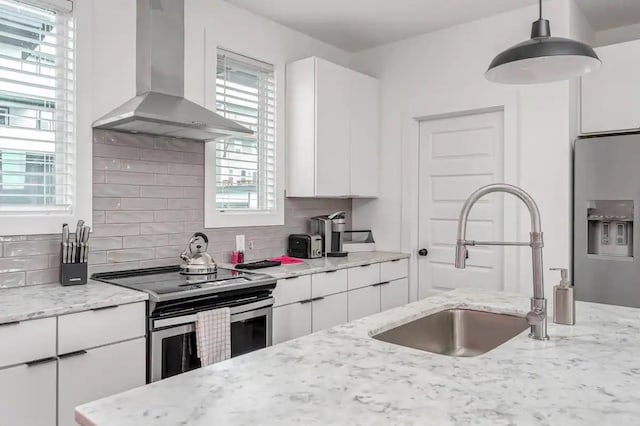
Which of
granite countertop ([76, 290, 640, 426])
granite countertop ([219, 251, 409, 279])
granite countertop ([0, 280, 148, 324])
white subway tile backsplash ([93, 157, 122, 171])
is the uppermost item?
white subway tile backsplash ([93, 157, 122, 171])

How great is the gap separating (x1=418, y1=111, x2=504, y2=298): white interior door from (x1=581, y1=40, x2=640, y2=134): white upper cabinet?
62 centimetres

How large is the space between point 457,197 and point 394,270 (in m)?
0.80

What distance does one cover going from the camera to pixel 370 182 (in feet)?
14.0

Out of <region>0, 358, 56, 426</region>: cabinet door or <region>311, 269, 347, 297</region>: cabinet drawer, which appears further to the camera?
<region>311, 269, 347, 297</region>: cabinet drawer

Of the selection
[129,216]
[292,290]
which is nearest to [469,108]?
[292,290]

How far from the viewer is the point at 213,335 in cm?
240

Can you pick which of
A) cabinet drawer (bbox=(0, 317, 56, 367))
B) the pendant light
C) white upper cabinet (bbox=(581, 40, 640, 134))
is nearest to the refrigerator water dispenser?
white upper cabinet (bbox=(581, 40, 640, 134))

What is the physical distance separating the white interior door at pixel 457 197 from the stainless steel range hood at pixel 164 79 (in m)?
1.88

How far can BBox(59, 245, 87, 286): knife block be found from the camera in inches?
94.7

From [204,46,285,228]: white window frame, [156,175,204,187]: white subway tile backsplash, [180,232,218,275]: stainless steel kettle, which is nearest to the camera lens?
[180,232,218,275]: stainless steel kettle

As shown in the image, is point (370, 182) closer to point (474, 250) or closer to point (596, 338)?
point (474, 250)

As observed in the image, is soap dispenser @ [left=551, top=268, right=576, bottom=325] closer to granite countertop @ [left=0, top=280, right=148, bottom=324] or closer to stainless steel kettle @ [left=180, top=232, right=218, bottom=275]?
granite countertop @ [left=0, top=280, right=148, bottom=324]

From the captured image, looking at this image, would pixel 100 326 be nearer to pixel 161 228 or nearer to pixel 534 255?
pixel 161 228

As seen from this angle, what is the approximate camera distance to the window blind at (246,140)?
341 centimetres
